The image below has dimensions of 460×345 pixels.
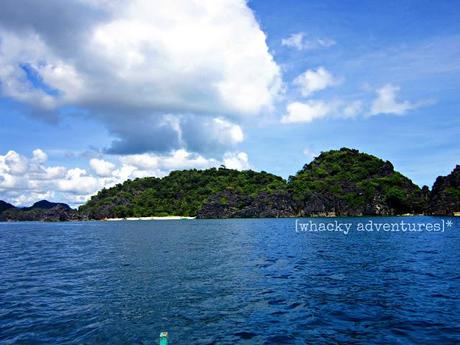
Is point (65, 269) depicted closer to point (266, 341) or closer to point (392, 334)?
point (266, 341)

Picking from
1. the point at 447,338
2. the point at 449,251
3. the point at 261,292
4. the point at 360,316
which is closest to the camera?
the point at 447,338

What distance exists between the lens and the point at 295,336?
19078mm

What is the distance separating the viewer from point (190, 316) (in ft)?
74.6

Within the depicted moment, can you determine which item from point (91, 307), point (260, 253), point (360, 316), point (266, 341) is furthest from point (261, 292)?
point (260, 253)

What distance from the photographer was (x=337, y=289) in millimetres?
29406

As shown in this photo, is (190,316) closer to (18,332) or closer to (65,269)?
(18,332)

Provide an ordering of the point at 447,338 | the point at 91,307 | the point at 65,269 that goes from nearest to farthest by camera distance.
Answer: the point at 447,338
the point at 91,307
the point at 65,269

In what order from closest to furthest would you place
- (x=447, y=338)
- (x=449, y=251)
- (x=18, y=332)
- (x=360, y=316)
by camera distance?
1. (x=447, y=338)
2. (x=18, y=332)
3. (x=360, y=316)
4. (x=449, y=251)

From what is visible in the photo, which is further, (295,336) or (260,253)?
(260,253)

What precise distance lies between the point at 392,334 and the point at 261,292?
459 inches

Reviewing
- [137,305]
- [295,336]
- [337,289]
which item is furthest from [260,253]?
[295,336]

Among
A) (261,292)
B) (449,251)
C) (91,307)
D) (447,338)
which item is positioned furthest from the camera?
(449,251)

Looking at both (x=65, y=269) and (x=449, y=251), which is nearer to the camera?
(x=65, y=269)

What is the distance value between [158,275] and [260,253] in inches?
813
